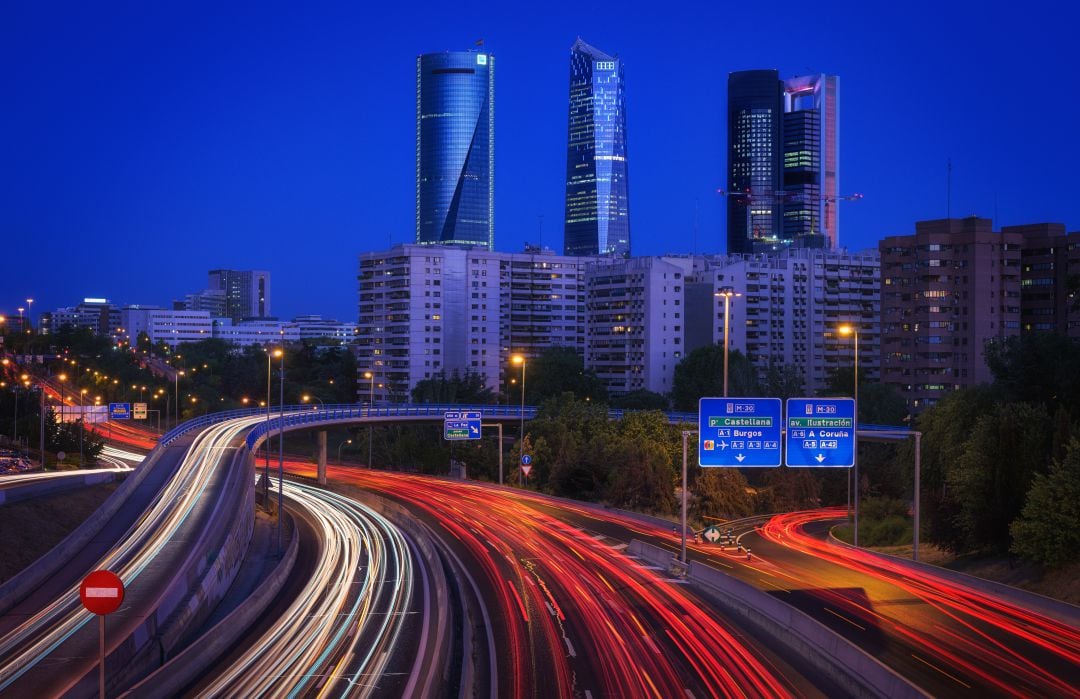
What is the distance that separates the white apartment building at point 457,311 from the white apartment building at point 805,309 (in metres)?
27.6

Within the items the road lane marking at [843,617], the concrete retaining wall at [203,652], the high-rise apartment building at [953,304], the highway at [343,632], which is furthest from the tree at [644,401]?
the road lane marking at [843,617]

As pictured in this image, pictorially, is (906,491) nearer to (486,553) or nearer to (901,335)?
(486,553)

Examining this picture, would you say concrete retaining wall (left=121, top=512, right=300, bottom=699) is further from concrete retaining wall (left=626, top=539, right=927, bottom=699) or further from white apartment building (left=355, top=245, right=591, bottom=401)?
white apartment building (left=355, top=245, right=591, bottom=401)

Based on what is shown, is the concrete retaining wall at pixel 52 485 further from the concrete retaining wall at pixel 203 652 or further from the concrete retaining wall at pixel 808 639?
the concrete retaining wall at pixel 808 639

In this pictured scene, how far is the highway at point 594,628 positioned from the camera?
22562 millimetres

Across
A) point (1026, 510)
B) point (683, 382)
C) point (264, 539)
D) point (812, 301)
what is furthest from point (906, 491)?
point (812, 301)

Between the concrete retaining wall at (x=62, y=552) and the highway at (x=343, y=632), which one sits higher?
the concrete retaining wall at (x=62, y=552)

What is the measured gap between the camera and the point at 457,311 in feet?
549

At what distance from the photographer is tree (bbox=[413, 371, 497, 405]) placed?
5266 inches

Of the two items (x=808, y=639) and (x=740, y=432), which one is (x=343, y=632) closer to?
(x=808, y=639)

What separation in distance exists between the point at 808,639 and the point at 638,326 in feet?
417

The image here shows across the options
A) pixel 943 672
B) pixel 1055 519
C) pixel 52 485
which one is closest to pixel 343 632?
pixel 943 672

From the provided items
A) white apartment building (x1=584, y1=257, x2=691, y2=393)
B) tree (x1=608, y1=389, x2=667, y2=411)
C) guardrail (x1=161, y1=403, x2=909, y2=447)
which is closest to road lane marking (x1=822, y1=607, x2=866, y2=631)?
guardrail (x1=161, y1=403, x2=909, y2=447)

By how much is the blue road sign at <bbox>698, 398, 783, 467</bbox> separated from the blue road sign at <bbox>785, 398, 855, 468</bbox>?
0.64m
